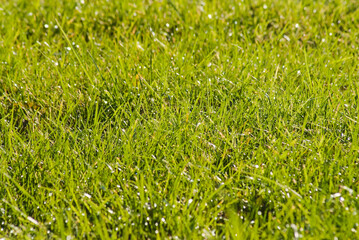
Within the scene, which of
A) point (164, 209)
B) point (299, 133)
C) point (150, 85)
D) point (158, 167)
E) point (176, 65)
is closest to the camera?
point (164, 209)

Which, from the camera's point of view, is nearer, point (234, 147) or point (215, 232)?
point (215, 232)

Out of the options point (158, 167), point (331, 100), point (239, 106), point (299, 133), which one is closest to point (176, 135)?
point (158, 167)

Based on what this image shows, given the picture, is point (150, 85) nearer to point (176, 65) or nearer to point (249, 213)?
point (176, 65)

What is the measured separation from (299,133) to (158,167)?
793 millimetres

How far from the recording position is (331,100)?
248 centimetres

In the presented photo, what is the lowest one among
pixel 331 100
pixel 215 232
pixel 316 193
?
pixel 215 232

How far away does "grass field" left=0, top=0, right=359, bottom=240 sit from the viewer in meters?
1.84

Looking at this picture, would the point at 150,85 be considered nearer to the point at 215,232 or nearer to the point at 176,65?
the point at 176,65

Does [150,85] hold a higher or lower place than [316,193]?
higher

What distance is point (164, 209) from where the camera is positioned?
1854mm

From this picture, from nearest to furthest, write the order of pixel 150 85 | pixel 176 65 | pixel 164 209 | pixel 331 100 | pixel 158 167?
pixel 164 209
pixel 158 167
pixel 331 100
pixel 150 85
pixel 176 65

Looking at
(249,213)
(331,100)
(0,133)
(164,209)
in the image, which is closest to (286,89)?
(331,100)

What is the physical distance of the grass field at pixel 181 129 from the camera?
184 centimetres

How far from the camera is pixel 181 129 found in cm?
228
